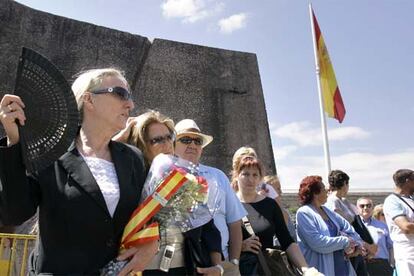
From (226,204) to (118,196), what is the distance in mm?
1420

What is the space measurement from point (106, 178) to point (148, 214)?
256 mm

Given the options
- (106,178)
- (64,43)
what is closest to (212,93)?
(64,43)

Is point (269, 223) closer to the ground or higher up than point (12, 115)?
closer to the ground

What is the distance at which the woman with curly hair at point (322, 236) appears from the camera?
13.8 feet

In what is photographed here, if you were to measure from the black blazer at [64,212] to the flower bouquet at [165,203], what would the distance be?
0.06 meters

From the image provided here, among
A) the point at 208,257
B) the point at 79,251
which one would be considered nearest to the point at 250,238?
the point at 208,257

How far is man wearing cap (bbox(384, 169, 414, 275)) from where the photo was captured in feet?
15.1

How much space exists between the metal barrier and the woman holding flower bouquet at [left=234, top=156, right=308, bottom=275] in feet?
6.93

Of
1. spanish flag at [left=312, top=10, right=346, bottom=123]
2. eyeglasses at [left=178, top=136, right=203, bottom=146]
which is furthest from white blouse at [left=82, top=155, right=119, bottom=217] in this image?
spanish flag at [left=312, top=10, right=346, bottom=123]

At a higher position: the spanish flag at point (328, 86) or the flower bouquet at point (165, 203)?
the spanish flag at point (328, 86)

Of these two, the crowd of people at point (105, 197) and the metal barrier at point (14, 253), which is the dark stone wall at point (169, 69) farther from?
the crowd of people at point (105, 197)

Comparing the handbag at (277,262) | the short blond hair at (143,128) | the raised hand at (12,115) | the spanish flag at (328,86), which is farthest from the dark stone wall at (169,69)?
the raised hand at (12,115)

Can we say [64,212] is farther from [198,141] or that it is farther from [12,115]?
[198,141]

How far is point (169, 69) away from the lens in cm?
823
